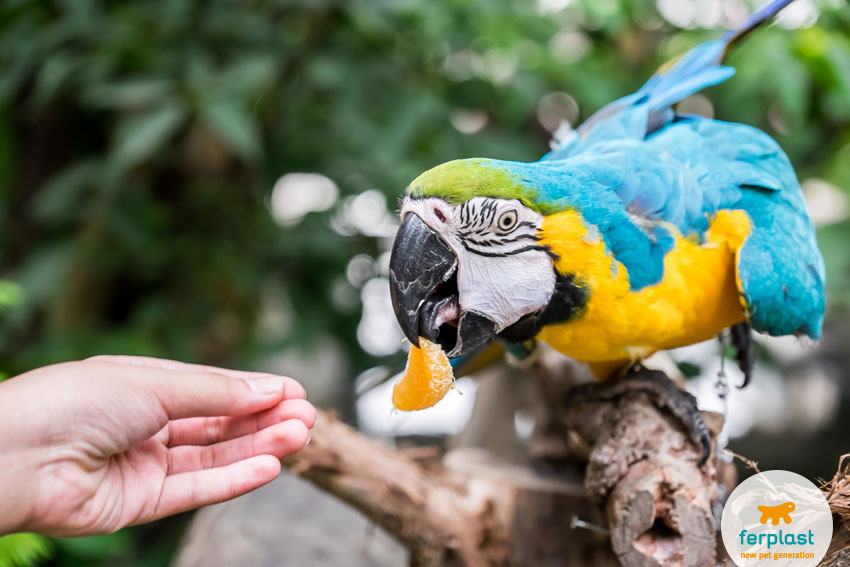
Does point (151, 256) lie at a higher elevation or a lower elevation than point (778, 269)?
lower

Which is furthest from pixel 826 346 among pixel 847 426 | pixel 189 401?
pixel 189 401

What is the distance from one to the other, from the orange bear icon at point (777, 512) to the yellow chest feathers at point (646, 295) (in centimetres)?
26

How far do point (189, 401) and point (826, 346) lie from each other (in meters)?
3.06

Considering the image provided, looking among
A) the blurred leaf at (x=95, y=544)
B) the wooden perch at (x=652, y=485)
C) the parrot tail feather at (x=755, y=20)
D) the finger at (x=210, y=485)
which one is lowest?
the blurred leaf at (x=95, y=544)

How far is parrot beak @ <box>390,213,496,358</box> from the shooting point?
0.80 meters

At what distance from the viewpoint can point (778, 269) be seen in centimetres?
95

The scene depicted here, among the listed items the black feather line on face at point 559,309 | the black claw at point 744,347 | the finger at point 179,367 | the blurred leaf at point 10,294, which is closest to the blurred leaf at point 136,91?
the blurred leaf at point 10,294

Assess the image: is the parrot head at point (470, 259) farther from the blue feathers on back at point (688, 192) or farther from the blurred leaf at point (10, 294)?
the blurred leaf at point (10, 294)

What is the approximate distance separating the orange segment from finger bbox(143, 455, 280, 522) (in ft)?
0.64

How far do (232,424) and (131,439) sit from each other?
0.52ft

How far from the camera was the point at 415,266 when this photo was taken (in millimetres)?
798

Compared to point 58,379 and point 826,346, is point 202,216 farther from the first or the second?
point 826,346

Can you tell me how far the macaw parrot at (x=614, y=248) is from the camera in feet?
2.63

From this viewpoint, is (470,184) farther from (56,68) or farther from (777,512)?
(56,68)
